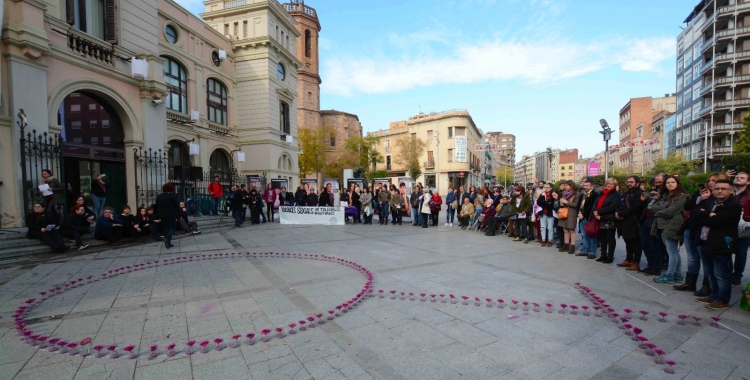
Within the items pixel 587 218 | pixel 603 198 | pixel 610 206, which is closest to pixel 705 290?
pixel 610 206

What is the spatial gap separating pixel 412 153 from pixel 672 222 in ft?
166

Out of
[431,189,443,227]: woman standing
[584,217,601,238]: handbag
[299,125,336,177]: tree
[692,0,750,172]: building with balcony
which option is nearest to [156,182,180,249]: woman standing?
[431,189,443,227]: woman standing

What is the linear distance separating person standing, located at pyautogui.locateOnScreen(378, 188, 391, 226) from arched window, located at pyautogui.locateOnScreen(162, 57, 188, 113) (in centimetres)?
1442

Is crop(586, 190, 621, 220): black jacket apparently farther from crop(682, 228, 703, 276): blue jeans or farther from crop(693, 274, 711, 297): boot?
crop(693, 274, 711, 297): boot

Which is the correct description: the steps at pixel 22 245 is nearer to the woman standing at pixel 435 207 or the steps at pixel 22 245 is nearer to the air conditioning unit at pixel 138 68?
the air conditioning unit at pixel 138 68

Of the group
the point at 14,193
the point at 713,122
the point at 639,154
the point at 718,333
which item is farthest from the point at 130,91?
the point at 639,154

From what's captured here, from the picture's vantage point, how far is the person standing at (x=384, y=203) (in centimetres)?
1608

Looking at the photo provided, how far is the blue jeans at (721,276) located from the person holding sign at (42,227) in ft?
44.5

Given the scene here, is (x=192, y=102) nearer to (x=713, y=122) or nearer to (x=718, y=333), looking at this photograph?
(x=718, y=333)

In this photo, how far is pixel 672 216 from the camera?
19.6 feet

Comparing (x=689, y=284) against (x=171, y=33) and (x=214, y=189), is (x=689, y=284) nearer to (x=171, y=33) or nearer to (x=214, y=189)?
(x=214, y=189)

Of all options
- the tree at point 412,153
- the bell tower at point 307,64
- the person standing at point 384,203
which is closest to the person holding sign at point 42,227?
the person standing at point 384,203

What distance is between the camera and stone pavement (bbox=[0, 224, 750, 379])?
10.6 ft

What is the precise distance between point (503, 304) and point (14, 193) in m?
13.1
